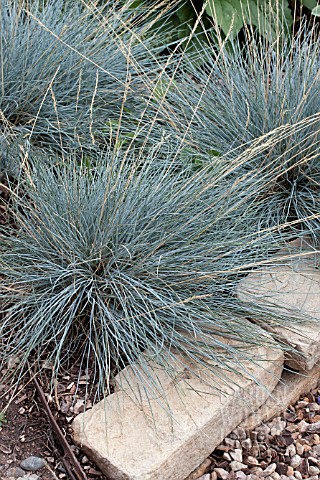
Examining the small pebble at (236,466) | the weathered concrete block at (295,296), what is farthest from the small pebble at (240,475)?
the weathered concrete block at (295,296)

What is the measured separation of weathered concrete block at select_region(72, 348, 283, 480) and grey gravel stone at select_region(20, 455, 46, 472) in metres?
0.15

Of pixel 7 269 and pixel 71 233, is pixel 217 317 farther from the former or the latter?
pixel 7 269

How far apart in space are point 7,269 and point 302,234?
1.25 m

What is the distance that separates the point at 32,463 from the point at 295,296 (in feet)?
3.84

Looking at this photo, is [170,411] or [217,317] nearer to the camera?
[170,411]

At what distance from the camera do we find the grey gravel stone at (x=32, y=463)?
2279 mm

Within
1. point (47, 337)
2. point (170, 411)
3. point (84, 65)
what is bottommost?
point (170, 411)

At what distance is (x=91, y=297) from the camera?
8.17 ft

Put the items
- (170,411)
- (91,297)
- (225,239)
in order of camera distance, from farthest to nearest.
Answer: (225,239), (91,297), (170,411)

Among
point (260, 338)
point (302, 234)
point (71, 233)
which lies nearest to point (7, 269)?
point (71, 233)

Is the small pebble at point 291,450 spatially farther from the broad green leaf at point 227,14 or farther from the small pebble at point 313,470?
the broad green leaf at point 227,14

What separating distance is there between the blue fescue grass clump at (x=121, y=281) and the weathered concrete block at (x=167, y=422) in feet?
0.23

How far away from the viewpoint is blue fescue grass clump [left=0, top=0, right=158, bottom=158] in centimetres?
327

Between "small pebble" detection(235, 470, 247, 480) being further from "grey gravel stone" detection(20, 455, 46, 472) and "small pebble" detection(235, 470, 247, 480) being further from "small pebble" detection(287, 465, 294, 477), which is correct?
"grey gravel stone" detection(20, 455, 46, 472)
